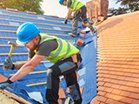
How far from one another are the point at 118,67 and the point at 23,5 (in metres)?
20.6

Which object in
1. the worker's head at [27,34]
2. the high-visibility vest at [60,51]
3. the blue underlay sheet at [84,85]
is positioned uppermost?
the worker's head at [27,34]

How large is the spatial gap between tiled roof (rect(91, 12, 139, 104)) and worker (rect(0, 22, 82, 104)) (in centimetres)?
76

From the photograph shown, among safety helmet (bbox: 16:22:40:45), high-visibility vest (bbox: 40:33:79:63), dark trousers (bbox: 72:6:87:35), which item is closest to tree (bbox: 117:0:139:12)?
dark trousers (bbox: 72:6:87:35)

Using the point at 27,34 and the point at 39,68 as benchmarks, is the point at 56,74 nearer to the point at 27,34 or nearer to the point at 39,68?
the point at 27,34

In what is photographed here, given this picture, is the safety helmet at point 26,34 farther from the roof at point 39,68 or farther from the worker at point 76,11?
the worker at point 76,11

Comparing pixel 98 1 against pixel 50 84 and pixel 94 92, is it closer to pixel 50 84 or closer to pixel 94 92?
pixel 94 92

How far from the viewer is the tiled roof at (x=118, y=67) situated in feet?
15.8

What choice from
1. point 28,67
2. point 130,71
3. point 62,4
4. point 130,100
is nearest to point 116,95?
point 130,100

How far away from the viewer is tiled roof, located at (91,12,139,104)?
4.80 meters

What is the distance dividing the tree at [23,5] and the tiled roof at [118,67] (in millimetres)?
16488

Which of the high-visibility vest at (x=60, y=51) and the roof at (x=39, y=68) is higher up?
the high-visibility vest at (x=60, y=51)

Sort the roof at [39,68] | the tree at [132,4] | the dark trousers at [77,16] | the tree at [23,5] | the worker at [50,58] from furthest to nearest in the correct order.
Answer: the tree at [23,5], the tree at [132,4], the dark trousers at [77,16], the roof at [39,68], the worker at [50,58]

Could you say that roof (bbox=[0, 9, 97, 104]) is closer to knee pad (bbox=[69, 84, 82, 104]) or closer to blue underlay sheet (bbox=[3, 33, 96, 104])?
blue underlay sheet (bbox=[3, 33, 96, 104])

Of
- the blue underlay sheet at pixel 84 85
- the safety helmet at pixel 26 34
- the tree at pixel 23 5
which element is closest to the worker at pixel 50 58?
the safety helmet at pixel 26 34
